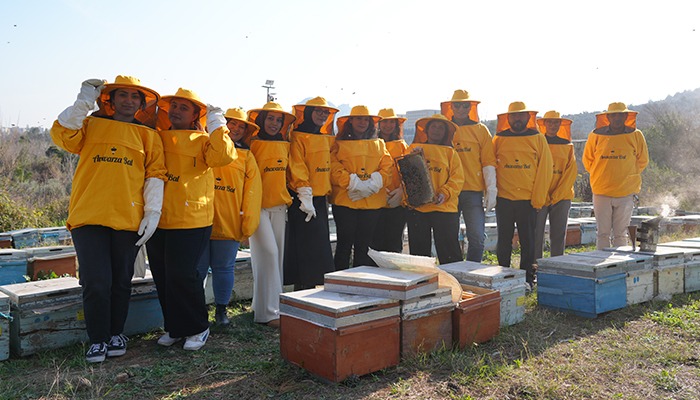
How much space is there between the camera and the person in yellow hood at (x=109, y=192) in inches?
140

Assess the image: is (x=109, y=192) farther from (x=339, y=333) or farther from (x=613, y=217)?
(x=613, y=217)

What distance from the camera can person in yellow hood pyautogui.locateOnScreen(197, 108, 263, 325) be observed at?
170 inches

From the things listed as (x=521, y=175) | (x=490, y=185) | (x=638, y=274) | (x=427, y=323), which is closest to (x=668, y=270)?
(x=638, y=274)

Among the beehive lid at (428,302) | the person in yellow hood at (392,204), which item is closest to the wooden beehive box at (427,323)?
the beehive lid at (428,302)

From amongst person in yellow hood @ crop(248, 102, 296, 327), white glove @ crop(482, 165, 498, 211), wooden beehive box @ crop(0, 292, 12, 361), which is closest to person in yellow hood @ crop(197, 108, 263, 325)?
person in yellow hood @ crop(248, 102, 296, 327)

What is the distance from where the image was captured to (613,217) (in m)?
6.84

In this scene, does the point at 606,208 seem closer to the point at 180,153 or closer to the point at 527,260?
the point at 527,260

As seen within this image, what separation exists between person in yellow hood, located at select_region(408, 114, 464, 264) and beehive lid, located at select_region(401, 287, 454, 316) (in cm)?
174

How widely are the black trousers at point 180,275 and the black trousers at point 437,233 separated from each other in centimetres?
232

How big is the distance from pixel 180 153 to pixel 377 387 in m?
2.10

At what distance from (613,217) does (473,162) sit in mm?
2319

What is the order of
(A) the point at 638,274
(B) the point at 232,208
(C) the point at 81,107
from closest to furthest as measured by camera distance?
(C) the point at 81,107, (B) the point at 232,208, (A) the point at 638,274

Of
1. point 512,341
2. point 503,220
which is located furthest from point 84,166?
point 503,220

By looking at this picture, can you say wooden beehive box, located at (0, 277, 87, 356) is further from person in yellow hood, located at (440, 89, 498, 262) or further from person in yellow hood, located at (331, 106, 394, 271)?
person in yellow hood, located at (440, 89, 498, 262)
